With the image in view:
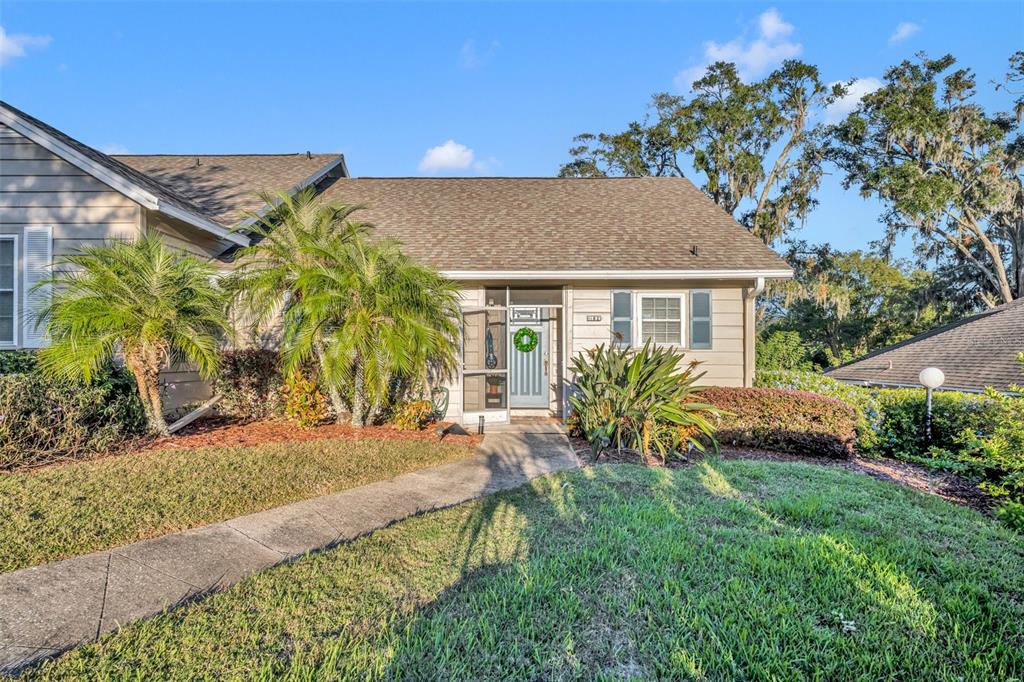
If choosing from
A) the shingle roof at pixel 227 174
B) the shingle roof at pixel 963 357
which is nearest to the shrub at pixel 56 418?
the shingle roof at pixel 227 174

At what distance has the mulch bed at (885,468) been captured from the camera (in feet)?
16.4

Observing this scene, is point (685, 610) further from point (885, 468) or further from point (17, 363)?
point (17, 363)

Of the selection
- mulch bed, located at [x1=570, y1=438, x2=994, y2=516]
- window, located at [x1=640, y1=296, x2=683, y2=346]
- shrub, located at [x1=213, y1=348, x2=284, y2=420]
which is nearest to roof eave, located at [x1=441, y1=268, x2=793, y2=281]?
window, located at [x1=640, y1=296, x2=683, y2=346]

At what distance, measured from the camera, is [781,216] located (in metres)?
19.5

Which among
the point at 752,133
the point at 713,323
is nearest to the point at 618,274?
the point at 713,323

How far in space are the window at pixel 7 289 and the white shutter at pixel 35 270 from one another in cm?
22

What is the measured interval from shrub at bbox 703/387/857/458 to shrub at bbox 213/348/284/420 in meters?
7.12

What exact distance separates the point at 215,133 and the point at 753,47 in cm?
1898

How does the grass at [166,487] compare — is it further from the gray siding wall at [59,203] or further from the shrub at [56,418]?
the gray siding wall at [59,203]

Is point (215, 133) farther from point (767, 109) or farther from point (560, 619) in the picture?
point (767, 109)

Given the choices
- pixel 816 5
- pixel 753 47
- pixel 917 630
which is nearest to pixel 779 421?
pixel 917 630

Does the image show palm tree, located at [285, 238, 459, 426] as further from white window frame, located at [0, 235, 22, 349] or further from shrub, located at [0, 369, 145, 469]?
white window frame, located at [0, 235, 22, 349]

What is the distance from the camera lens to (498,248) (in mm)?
9375

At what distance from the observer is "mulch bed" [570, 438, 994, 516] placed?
501 centimetres
